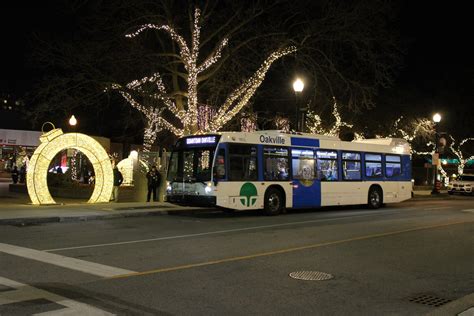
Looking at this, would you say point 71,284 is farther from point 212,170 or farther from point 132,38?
point 132,38

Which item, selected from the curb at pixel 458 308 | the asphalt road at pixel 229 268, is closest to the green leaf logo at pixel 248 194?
the asphalt road at pixel 229 268

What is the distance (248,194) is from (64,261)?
9.66 m

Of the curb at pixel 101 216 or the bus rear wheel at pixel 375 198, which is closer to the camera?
the curb at pixel 101 216

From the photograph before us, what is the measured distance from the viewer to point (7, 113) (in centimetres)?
5203

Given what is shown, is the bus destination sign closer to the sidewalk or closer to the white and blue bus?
the white and blue bus

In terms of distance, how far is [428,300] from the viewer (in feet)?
24.3

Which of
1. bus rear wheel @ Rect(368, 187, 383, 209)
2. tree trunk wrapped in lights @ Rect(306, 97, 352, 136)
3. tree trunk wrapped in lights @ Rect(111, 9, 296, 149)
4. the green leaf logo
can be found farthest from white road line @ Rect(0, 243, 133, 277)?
tree trunk wrapped in lights @ Rect(306, 97, 352, 136)

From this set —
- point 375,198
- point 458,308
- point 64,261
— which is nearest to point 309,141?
point 375,198

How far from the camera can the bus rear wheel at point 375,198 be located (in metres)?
24.0

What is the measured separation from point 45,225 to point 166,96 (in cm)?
1336

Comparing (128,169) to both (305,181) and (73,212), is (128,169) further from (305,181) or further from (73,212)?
(305,181)

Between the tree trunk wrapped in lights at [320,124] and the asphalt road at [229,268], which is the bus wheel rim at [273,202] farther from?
the tree trunk wrapped in lights at [320,124]

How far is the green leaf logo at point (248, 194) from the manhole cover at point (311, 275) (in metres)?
9.27

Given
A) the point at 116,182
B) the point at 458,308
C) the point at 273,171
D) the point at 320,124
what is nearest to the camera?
the point at 458,308
